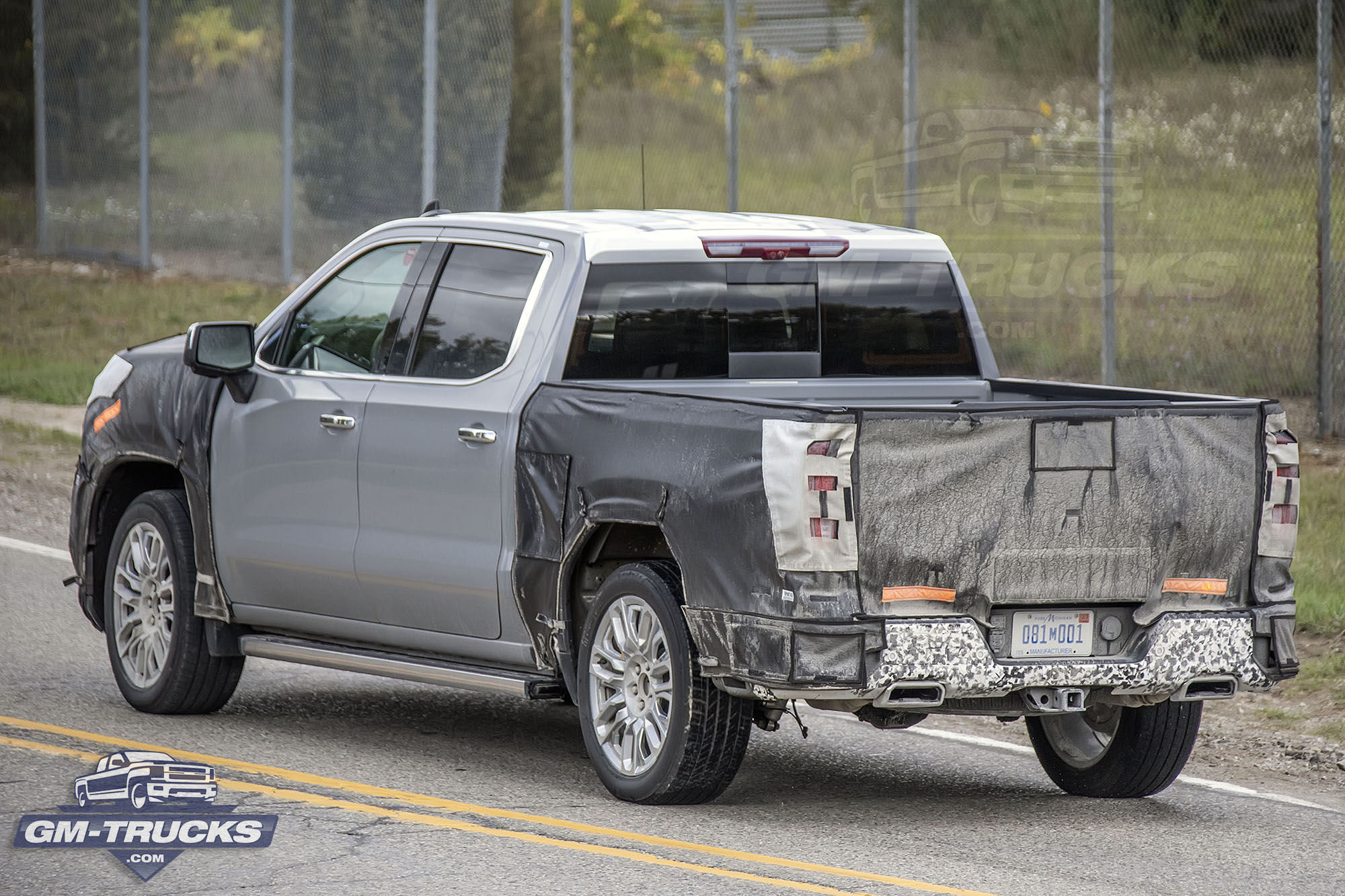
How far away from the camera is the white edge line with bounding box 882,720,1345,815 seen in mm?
7754

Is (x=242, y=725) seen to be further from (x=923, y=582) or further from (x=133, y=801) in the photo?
(x=923, y=582)

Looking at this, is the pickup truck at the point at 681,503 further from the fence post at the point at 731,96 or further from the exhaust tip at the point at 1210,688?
the fence post at the point at 731,96

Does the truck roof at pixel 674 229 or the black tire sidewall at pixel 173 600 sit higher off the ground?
the truck roof at pixel 674 229

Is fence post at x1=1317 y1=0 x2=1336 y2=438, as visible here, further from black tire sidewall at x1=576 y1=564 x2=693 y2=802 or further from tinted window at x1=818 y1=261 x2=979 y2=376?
black tire sidewall at x1=576 y1=564 x2=693 y2=802

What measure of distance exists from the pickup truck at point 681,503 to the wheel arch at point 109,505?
0.02 m

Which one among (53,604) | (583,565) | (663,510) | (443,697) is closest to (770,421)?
(663,510)

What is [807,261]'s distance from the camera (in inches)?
316

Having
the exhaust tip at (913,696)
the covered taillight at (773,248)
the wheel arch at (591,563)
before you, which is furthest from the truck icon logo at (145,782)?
the covered taillight at (773,248)

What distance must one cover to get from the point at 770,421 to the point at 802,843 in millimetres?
1396

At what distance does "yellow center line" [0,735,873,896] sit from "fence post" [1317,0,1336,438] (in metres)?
9.79

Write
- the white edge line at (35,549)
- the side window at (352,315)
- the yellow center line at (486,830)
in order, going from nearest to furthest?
Result: the yellow center line at (486,830)
the side window at (352,315)
the white edge line at (35,549)

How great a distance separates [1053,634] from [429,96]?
1542 cm

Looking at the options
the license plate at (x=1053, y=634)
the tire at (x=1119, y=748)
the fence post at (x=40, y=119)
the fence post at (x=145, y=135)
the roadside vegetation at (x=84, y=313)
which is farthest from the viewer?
the fence post at (x=40, y=119)

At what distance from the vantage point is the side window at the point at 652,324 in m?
7.61
